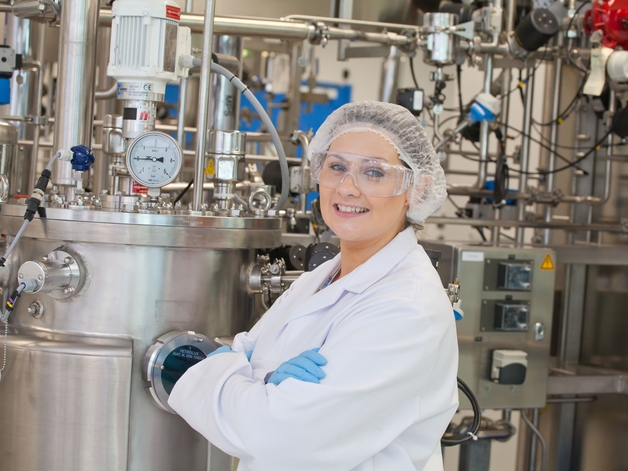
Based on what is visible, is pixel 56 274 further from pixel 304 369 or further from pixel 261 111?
pixel 304 369

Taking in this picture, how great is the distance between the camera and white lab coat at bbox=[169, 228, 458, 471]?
106 cm

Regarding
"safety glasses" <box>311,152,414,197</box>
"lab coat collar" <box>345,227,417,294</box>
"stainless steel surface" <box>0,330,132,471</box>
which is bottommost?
"stainless steel surface" <box>0,330,132,471</box>

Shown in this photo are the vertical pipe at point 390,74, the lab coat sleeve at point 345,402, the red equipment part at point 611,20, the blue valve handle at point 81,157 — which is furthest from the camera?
the vertical pipe at point 390,74

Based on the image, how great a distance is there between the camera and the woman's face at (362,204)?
1265 mm

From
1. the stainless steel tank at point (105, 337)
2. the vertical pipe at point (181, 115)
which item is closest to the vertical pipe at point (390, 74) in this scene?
the vertical pipe at point (181, 115)

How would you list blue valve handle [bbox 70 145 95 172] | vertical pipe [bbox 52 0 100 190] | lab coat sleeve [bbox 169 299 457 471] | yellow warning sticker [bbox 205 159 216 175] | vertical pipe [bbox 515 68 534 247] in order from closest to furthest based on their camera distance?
lab coat sleeve [bbox 169 299 457 471] < blue valve handle [bbox 70 145 95 172] < vertical pipe [bbox 52 0 100 190] < yellow warning sticker [bbox 205 159 216 175] < vertical pipe [bbox 515 68 534 247]

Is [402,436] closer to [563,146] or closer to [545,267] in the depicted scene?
[545,267]

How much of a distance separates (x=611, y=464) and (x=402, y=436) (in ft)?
7.19

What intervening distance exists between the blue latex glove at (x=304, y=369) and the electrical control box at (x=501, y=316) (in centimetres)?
137

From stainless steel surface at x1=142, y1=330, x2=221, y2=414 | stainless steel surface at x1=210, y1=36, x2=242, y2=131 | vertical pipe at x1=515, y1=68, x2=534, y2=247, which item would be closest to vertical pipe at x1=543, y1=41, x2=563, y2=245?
vertical pipe at x1=515, y1=68, x2=534, y2=247

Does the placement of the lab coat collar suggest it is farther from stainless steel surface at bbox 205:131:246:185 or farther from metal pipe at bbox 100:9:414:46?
metal pipe at bbox 100:9:414:46

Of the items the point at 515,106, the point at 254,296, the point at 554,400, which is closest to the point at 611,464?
the point at 554,400

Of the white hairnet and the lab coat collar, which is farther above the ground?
the white hairnet

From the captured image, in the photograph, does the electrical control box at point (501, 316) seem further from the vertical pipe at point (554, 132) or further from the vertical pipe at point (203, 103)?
the vertical pipe at point (203, 103)
